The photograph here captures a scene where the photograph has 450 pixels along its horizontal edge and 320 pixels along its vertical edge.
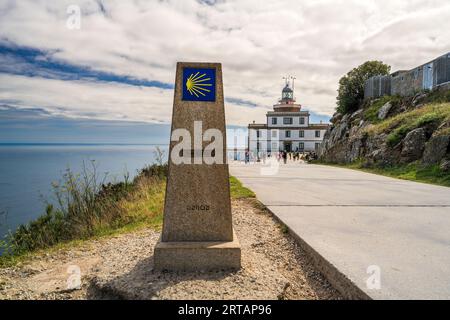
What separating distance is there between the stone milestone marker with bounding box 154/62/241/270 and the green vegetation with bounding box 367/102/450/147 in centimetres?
1442

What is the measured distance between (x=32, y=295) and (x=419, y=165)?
52.9 ft

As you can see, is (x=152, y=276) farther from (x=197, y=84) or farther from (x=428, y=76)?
(x=428, y=76)

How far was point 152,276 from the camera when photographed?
3.54 m

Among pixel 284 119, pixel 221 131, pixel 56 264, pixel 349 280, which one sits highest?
pixel 284 119

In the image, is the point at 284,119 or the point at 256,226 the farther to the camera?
the point at 284,119

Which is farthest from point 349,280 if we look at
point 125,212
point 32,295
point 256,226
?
point 125,212

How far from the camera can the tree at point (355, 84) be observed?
3403 centimetres

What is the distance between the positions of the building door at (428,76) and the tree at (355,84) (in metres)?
9.63

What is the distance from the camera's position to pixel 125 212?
7766 mm

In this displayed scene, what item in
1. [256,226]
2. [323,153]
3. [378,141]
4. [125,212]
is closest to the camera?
[256,226]

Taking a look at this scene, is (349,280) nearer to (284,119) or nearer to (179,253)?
(179,253)

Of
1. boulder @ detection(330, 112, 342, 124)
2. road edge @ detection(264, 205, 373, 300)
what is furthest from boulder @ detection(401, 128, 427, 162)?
boulder @ detection(330, 112, 342, 124)

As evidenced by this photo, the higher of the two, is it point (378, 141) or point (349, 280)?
point (378, 141)
